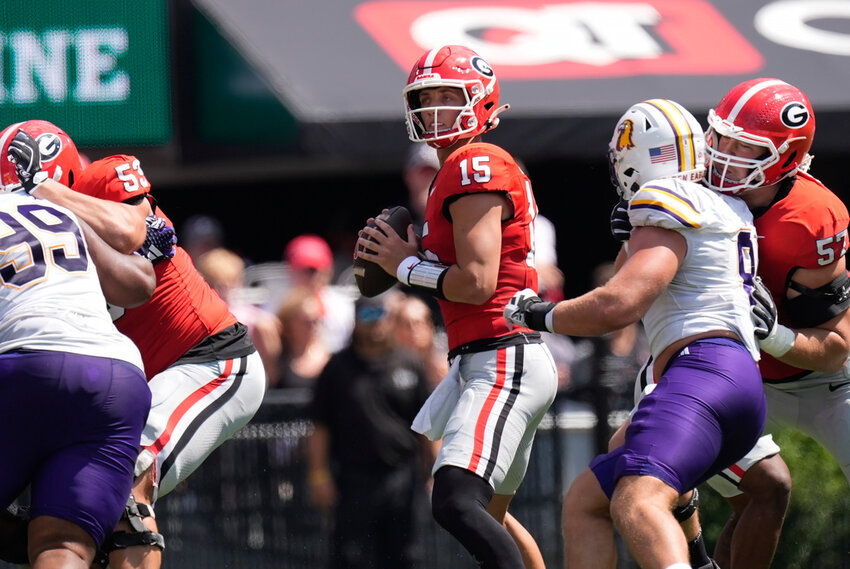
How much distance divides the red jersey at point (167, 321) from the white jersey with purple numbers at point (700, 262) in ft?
6.23

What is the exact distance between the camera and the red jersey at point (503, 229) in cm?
526

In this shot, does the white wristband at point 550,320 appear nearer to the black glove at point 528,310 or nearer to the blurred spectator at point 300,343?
the black glove at point 528,310

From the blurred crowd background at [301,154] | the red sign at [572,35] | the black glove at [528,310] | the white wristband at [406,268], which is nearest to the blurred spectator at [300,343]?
the blurred crowd background at [301,154]

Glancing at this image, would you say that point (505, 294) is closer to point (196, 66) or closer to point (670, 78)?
point (670, 78)

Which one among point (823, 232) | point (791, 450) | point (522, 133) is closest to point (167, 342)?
point (823, 232)

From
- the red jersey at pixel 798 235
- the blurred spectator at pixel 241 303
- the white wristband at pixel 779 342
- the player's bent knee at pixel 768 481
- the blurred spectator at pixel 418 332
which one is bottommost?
the blurred spectator at pixel 241 303

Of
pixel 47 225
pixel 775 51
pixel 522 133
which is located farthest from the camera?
pixel 775 51

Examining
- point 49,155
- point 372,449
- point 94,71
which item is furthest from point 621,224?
point 94,71

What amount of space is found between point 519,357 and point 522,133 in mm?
5324

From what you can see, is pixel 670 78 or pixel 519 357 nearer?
pixel 519 357

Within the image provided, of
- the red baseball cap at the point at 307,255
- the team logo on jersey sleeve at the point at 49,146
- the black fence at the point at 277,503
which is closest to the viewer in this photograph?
the team logo on jersey sleeve at the point at 49,146

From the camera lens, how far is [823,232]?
17.5 feet

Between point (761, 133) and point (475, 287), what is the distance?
1176 mm

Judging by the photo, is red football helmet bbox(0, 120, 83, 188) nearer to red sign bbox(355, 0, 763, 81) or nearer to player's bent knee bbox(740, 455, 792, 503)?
player's bent knee bbox(740, 455, 792, 503)
